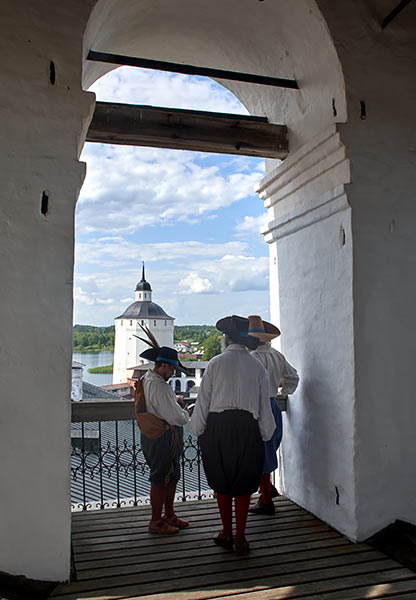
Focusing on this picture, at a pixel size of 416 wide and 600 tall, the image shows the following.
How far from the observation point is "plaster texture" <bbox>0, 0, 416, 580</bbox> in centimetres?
A: 291

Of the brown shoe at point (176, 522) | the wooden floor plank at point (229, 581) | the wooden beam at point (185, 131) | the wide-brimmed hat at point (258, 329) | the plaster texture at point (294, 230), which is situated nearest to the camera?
the wooden floor plank at point (229, 581)

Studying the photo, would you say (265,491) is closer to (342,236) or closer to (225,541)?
(225,541)

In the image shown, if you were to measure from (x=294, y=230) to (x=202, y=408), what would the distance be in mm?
1835

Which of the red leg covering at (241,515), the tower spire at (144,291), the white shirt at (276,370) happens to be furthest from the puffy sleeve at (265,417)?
the tower spire at (144,291)

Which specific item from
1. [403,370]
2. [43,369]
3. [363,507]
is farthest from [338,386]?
[43,369]

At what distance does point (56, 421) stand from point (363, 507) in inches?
83.3

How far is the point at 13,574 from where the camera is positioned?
9.08 feet

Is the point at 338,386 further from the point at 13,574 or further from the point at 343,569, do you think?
the point at 13,574

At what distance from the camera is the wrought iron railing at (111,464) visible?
396cm

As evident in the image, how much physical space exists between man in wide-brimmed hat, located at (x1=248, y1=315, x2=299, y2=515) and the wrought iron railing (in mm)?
593

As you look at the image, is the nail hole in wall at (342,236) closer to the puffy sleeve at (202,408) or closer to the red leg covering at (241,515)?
the puffy sleeve at (202,408)

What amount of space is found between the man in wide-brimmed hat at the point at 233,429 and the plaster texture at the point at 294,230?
26.2 inches

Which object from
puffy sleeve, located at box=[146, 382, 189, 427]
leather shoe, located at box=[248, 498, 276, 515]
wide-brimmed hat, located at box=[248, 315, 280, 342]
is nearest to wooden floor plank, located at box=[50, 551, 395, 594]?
leather shoe, located at box=[248, 498, 276, 515]

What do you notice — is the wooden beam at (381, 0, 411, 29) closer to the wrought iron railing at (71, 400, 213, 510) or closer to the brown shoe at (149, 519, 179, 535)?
the wrought iron railing at (71, 400, 213, 510)
